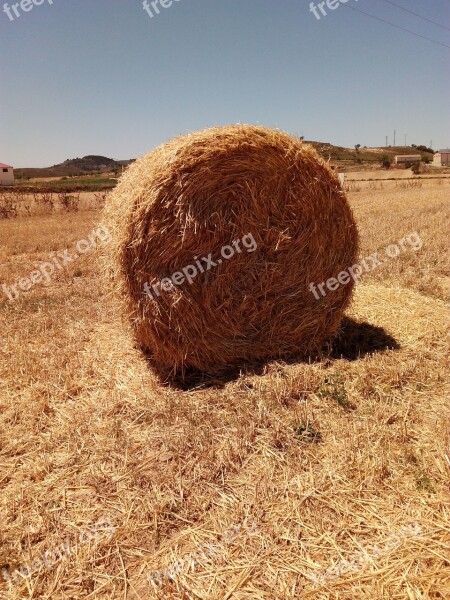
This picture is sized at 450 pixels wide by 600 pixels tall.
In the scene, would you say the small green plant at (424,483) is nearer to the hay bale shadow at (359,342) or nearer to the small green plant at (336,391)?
the small green plant at (336,391)

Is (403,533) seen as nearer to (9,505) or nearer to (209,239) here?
(9,505)

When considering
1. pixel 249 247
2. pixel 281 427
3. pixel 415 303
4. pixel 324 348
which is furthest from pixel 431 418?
pixel 415 303

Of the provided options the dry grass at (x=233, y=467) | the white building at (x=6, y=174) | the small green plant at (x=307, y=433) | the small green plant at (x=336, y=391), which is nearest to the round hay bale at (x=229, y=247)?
the dry grass at (x=233, y=467)

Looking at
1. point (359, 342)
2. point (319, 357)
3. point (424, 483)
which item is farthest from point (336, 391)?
point (359, 342)

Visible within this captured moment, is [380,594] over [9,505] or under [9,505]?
under

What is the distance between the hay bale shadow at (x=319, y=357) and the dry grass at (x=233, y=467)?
32mm

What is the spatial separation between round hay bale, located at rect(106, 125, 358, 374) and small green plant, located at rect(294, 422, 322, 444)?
4.31 ft

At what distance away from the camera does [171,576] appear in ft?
7.86

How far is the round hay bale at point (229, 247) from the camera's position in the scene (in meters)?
4.21

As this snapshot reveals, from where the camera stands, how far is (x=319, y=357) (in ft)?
15.8

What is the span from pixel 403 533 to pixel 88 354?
358 centimetres

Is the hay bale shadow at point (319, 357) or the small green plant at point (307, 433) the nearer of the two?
the small green plant at point (307, 433)

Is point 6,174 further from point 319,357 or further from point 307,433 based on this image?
point 307,433

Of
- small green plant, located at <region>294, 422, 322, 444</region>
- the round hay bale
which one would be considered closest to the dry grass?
small green plant, located at <region>294, 422, 322, 444</region>
